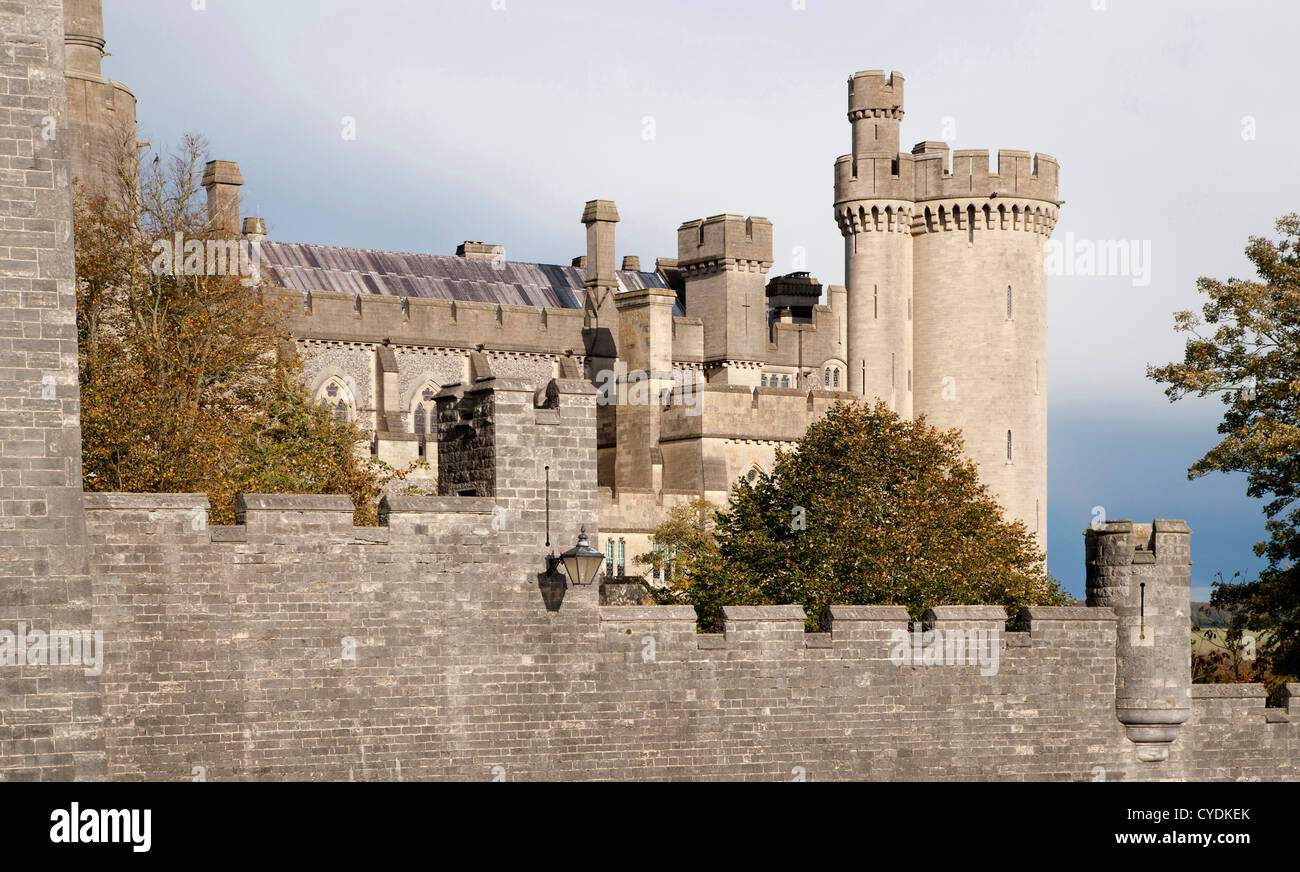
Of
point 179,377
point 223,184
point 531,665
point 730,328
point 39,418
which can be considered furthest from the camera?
point 730,328

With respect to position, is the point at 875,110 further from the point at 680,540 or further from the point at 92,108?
the point at 92,108

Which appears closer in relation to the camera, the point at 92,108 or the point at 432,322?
the point at 92,108

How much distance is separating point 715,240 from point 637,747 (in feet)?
160

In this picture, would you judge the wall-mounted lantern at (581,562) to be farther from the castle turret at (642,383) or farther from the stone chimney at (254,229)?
the stone chimney at (254,229)

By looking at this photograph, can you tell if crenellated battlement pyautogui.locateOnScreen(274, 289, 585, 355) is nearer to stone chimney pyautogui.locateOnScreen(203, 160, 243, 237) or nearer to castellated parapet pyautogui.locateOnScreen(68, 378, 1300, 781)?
stone chimney pyautogui.locateOnScreen(203, 160, 243, 237)

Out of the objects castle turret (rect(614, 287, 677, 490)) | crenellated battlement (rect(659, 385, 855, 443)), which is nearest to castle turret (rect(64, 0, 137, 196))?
castle turret (rect(614, 287, 677, 490))

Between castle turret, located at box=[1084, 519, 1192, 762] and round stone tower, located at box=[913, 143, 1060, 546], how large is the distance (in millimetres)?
39922

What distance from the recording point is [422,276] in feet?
201

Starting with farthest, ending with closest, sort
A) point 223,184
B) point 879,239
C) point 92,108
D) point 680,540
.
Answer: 1. point 879,239
2. point 223,184
3. point 680,540
4. point 92,108

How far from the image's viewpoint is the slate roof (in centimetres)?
5809

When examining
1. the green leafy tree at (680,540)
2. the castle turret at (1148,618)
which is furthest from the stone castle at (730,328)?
the castle turret at (1148,618)

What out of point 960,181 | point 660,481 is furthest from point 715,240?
point 660,481

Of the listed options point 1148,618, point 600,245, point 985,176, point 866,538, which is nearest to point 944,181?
point 985,176

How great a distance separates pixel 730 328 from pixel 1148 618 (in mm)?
44239
